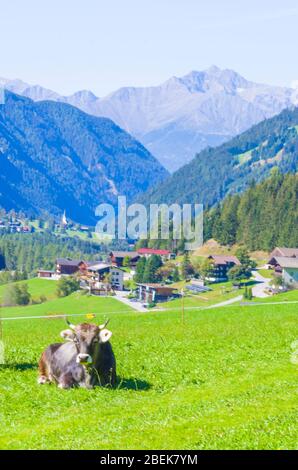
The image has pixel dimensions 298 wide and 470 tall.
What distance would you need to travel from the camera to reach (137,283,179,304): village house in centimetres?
17346

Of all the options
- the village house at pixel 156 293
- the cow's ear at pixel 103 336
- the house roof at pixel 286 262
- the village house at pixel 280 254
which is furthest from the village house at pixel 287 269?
the cow's ear at pixel 103 336

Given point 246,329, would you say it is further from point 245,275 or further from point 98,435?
point 245,275

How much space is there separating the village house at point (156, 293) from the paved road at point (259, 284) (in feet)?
57.8

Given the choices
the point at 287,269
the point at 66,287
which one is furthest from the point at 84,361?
the point at 66,287

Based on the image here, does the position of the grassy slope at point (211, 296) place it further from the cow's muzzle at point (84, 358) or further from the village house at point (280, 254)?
the cow's muzzle at point (84, 358)

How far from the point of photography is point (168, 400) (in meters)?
19.7

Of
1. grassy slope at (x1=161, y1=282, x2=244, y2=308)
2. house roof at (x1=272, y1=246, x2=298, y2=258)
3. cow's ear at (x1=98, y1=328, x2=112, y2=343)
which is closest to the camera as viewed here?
cow's ear at (x1=98, y1=328, x2=112, y2=343)

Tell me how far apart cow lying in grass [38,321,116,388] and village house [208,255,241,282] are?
546ft

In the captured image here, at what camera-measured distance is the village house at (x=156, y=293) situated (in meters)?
173

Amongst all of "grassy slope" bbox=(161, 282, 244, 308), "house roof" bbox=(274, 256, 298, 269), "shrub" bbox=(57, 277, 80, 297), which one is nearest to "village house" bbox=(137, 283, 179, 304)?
"grassy slope" bbox=(161, 282, 244, 308)

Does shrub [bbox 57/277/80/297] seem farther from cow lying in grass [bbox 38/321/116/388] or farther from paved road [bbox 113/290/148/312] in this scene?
cow lying in grass [bbox 38/321/116/388]

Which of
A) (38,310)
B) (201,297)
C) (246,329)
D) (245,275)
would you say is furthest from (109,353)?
(245,275)

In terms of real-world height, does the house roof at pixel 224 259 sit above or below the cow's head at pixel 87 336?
below

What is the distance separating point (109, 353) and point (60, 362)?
1.33m
